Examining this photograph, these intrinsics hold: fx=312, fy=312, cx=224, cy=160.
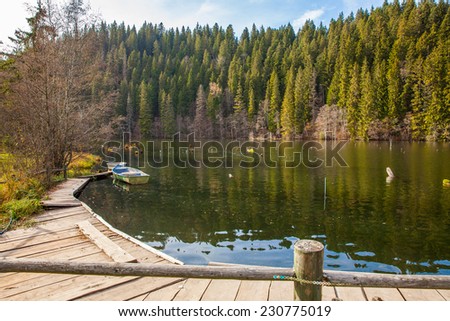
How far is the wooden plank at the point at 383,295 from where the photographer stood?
15.4ft

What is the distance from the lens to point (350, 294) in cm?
485

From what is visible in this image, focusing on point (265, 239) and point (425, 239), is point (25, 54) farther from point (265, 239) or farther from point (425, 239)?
point (425, 239)

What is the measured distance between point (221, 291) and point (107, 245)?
3626 mm

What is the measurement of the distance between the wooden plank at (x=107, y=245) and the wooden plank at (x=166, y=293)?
150cm

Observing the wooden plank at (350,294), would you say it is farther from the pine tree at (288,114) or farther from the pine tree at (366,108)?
the pine tree at (288,114)

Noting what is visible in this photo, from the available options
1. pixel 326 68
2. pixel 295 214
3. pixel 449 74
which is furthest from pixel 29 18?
pixel 326 68

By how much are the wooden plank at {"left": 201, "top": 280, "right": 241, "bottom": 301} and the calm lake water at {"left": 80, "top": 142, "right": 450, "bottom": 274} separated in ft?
13.8

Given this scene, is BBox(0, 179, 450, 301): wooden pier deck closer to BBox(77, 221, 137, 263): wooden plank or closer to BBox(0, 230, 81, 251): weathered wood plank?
BBox(77, 221, 137, 263): wooden plank

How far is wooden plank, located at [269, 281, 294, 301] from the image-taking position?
15.7 feet

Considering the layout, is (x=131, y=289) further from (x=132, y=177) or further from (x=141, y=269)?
(x=132, y=177)

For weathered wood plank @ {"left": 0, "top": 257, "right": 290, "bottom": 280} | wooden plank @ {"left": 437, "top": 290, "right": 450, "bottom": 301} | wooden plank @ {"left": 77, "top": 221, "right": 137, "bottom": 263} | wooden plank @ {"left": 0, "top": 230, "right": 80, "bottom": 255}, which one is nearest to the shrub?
wooden plank @ {"left": 0, "top": 230, "right": 80, "bottom": 255}

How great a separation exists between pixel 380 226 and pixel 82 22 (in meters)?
21.1

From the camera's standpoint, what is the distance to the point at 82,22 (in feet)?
67.5

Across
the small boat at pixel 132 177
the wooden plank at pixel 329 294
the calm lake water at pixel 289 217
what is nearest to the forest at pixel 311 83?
the small boat at pixel 132 177
